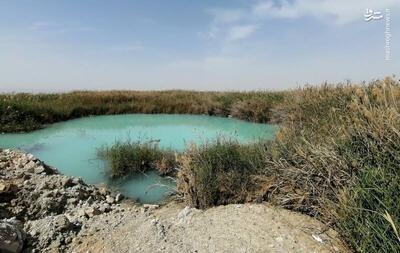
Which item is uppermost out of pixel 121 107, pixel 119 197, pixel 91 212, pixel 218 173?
pixel 218 173

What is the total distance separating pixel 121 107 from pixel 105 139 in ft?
28.3

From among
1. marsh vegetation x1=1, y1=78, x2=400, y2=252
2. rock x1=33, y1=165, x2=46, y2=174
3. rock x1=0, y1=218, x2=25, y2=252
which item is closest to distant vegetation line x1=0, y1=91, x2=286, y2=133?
rock x1=33, y1=165, x2=46, y2=174

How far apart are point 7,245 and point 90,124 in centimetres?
1128

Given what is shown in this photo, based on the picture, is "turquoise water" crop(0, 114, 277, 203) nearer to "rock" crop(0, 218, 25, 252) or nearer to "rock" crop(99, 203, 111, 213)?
"rock" crop(99, 203, 111, 213)

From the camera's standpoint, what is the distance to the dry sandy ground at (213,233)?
3.29 meters

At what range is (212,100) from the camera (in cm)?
1919

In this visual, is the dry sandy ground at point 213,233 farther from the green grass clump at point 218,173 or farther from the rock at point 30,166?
the rock at point 30,166

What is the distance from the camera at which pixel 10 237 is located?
3529 millimetres

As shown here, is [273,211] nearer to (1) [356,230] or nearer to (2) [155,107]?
(1) [356,230]

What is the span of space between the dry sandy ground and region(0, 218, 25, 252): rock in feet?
1.46

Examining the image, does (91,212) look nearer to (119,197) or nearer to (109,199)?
(109,199)

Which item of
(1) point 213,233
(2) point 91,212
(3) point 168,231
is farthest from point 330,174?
(2) point 91,212

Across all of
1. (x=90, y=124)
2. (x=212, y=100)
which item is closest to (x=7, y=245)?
(x=90, y=124)

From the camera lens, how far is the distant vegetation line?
44.2 feet
